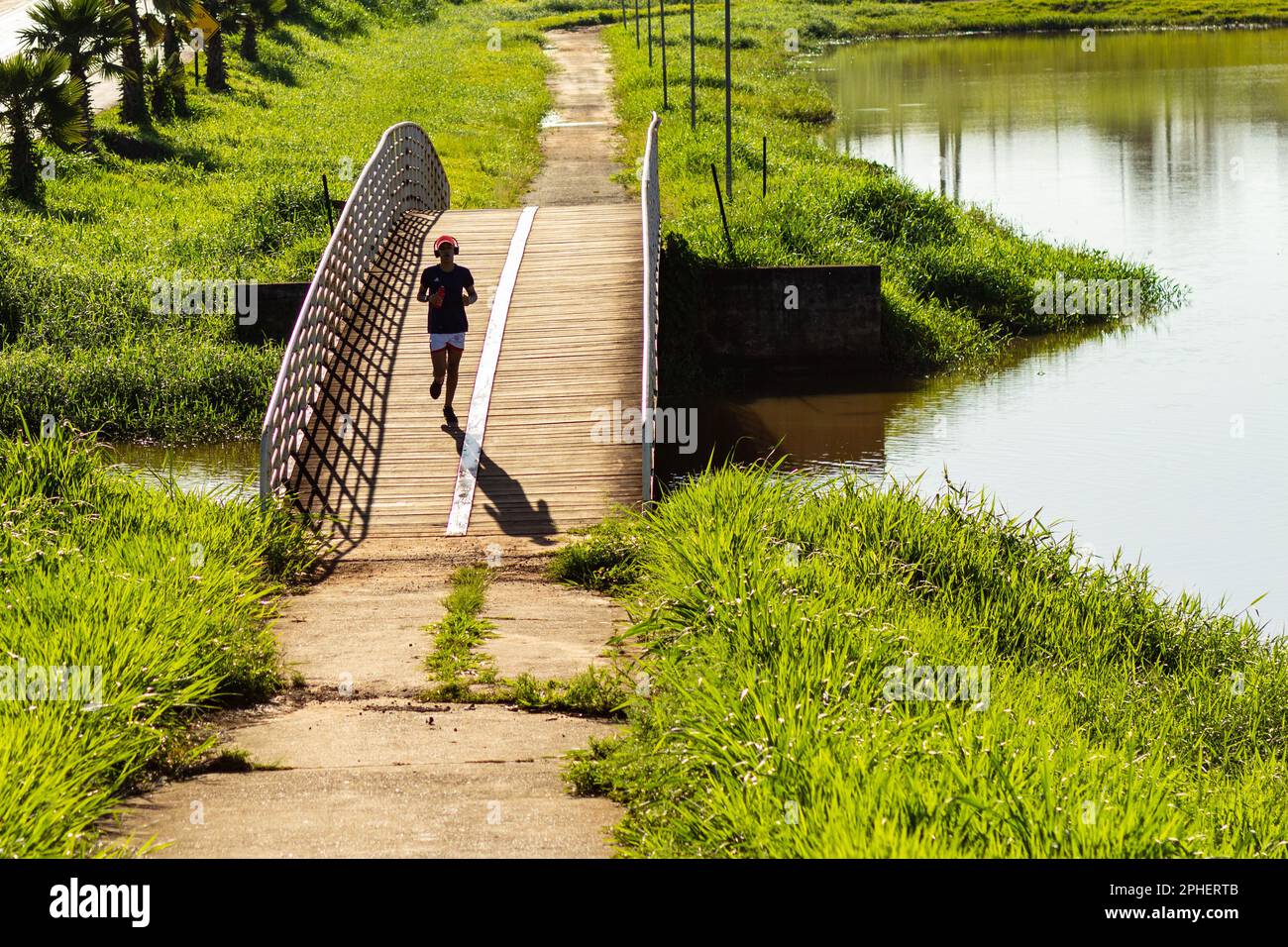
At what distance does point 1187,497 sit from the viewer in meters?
17.0

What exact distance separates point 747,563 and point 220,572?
12.0ft

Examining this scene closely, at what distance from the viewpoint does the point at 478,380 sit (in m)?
17.0

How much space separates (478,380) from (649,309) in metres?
2.05

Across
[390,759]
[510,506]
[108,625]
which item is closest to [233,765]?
[390,759]

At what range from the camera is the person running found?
615 inches

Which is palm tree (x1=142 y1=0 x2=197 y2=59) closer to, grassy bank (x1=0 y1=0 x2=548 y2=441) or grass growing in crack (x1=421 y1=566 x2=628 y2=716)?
grassy bank (x1=0 y1=0 x2=548 y2=441)

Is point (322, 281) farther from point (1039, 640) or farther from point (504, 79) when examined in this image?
point (504, 79)

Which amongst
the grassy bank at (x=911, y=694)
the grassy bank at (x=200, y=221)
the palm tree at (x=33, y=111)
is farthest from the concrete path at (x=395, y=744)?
the palm tree at (x=33, y=111)

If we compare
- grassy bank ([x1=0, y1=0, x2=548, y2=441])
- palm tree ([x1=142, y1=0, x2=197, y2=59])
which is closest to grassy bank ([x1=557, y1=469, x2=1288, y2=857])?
grassy bank ([x1=0, y1=0, x2=548, y2=441])

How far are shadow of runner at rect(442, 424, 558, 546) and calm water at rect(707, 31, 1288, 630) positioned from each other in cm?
547

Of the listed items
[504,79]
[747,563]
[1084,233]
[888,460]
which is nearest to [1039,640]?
[747,563]

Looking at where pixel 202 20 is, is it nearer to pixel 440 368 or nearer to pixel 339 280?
pixel 339 280

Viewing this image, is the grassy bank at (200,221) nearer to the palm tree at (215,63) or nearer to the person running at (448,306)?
the palm tree at (215,63)

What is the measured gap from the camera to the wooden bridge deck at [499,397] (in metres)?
14.3
